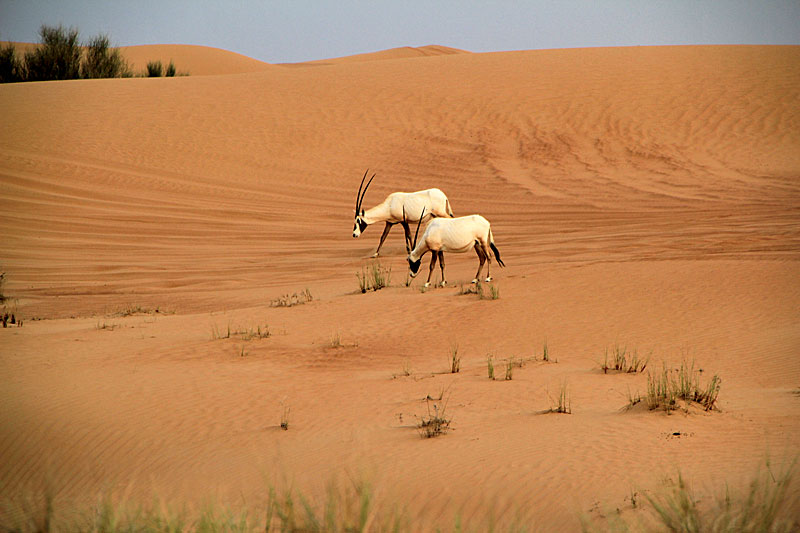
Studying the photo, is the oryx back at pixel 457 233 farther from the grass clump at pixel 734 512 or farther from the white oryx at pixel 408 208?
→ the grass clump at pixel 734 512

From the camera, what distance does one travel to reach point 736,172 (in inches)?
893

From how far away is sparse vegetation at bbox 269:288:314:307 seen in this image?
36.4 ft

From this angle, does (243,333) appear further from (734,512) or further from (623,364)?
(734,512)

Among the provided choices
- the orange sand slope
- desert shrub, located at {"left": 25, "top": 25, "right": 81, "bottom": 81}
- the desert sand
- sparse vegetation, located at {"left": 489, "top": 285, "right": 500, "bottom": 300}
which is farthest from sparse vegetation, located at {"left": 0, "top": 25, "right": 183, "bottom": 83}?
sparse vegetation, located at {"left": 489, "top": 285, "right": 500, "bottom": 300}

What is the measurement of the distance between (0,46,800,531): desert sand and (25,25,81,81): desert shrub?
A: 1144cm

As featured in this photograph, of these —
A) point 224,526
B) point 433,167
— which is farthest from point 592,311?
point 433,167

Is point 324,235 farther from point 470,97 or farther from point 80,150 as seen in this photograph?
point 470,97

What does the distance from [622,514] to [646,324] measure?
18.6 ft

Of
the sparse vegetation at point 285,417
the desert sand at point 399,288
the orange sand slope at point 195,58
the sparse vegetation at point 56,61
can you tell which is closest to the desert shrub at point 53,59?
the sparse vegetation at point 56,61

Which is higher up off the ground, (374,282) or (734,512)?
(374,282)

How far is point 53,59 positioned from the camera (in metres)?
43.2

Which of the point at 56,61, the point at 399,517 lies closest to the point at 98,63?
the point at 56,61

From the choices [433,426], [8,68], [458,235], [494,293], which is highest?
[8,68]

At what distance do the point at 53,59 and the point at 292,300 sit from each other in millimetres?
38187
